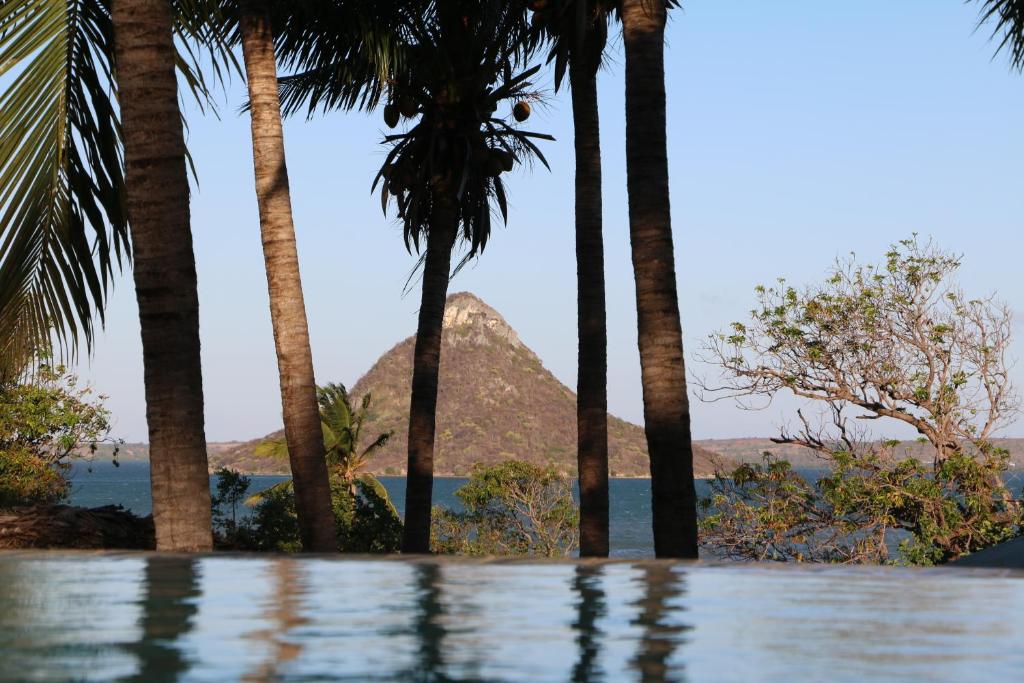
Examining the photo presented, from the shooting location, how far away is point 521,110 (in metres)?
17.9

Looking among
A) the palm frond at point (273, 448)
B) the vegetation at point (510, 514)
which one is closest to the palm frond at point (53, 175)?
the palm frond at point (273, 448)

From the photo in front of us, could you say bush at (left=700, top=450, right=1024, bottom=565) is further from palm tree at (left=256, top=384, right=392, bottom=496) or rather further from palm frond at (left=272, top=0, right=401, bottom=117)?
palm tree at (left=256, top=384, right=392, bottom=496)

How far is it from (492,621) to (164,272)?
4774 millimetres

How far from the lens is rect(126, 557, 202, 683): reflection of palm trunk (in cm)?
165

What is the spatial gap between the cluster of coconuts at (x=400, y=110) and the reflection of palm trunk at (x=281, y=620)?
51.1ft

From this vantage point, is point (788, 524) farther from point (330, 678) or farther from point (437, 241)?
point (330, 678)

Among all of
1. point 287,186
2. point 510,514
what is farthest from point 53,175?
point 510,514

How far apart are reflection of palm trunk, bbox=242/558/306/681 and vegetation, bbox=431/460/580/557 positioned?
4734 cm

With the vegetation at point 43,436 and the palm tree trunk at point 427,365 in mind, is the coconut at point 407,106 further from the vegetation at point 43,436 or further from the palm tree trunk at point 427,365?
the vegetation at point 43,436

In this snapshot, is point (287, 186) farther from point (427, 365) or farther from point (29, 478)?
point (29, 478)

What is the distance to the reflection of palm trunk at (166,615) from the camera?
64.8 inches

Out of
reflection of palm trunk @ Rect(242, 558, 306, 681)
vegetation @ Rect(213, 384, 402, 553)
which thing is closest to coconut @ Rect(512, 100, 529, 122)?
→ vegetation @ Rect(213, 384, 402, 553)

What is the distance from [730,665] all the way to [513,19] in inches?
562

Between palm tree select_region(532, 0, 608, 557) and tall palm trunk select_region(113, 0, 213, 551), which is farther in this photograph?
palm tree select_region(532, 0, 608, 557)
